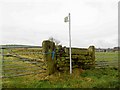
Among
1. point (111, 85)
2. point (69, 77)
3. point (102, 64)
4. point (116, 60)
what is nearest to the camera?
point (111, 85)

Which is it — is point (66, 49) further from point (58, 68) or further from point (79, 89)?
point (79, 89)

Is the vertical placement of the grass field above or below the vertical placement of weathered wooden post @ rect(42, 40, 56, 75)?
below

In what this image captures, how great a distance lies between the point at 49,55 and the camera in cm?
1070

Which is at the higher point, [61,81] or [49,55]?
[49,55]

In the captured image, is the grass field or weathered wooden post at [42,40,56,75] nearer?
the grass field

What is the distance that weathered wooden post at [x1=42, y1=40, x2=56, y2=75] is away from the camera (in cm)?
1059

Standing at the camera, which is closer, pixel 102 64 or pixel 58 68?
pixel 58 68

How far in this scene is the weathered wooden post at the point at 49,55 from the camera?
1059 centimetres

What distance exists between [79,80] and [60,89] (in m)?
1.63

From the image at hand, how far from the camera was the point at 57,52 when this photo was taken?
11.4m

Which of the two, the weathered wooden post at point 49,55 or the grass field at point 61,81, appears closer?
the grass field at point 61,81

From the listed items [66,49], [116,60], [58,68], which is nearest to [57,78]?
[58,68]

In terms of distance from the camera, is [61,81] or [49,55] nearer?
[61,81]

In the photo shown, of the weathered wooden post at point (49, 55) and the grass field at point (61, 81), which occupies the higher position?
the weathered wooden post at point (49, 55)
